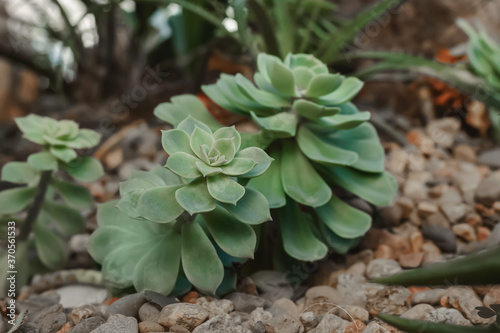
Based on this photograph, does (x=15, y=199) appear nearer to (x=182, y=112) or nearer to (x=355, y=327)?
(x=182, y=112)

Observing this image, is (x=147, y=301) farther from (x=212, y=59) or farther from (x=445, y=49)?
(x=445, y=49)

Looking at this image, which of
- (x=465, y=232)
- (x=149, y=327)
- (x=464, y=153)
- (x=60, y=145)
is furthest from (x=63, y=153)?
(x=464, y=153)

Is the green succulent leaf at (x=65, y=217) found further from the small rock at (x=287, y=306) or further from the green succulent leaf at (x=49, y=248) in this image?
the small rock at (x=287, y=306)

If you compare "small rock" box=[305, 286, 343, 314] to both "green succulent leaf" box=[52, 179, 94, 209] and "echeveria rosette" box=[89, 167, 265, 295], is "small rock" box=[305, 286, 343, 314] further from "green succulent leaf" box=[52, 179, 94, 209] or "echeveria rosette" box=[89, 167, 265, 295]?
"green succulent leaf" box=[52, 179, 94, 209]

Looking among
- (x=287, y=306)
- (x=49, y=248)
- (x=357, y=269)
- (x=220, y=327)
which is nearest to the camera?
(x=220, y=327)

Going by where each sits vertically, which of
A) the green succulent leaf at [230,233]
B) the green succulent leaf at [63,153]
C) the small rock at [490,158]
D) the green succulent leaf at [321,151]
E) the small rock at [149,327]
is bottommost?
the small rock at [149,327]

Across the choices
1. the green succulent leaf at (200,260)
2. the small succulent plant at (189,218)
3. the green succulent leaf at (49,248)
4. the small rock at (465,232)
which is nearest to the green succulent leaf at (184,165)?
the small succulent plant at (189,218)
